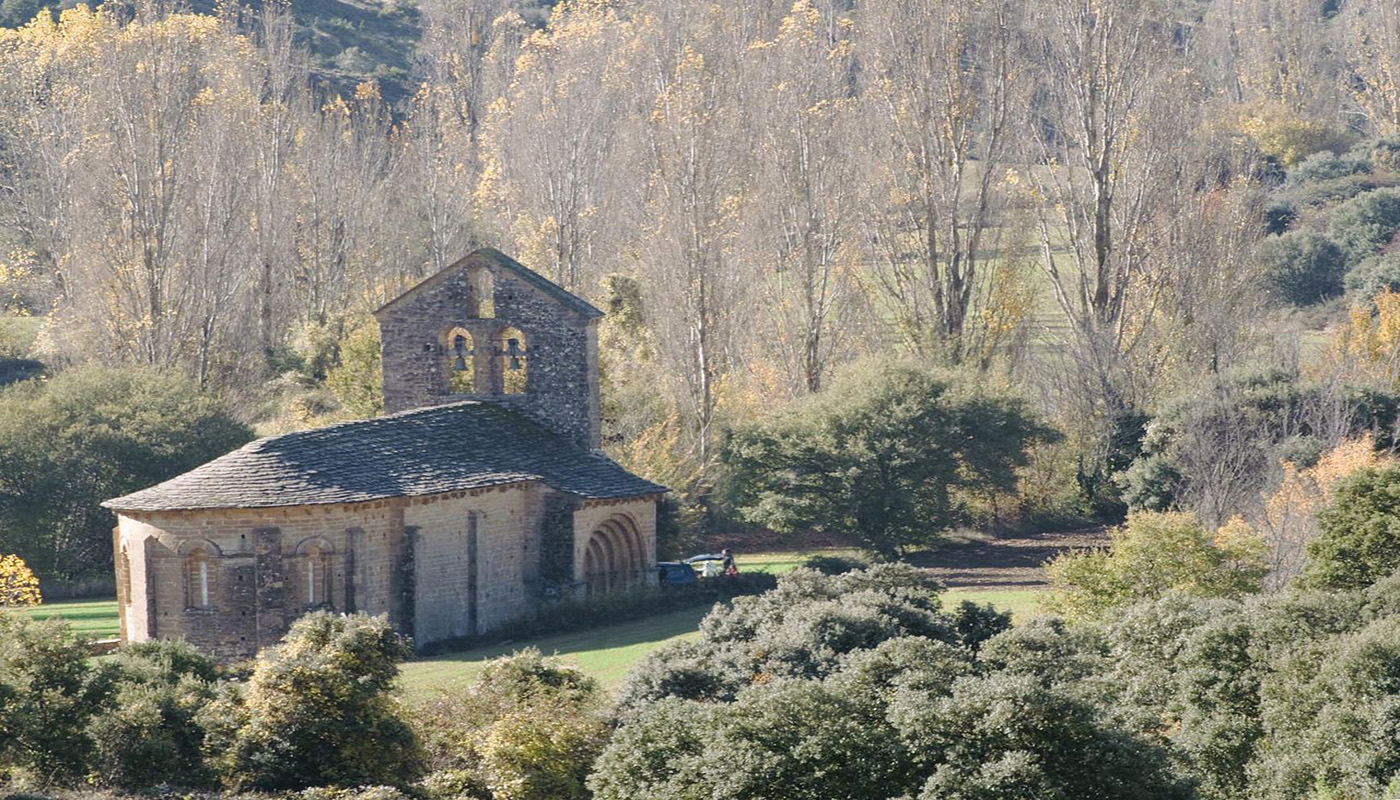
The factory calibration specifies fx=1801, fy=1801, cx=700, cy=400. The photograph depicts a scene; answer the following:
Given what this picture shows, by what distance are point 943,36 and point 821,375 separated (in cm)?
976

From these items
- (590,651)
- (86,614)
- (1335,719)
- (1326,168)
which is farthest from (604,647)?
(1326,168)

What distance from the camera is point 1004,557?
143 ft

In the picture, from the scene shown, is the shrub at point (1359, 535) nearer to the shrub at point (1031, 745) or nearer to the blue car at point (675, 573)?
the shrub at point (1031, 745)

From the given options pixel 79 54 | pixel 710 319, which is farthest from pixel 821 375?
pixel 79 54

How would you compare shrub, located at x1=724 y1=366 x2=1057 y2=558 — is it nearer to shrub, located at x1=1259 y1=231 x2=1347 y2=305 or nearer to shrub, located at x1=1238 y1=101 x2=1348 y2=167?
shrub, located at x1=1259 y1=231 x2=1347 y2=305

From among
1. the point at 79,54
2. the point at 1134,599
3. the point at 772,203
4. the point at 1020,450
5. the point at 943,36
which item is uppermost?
the point at 79,54

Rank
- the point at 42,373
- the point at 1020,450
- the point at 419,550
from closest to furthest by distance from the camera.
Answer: the point at 419,550 → the point at 1020,450 → the point at 42,373

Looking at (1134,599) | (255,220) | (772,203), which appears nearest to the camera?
(1134,599)

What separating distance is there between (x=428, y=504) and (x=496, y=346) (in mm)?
6733

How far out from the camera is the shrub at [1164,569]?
30250 mm

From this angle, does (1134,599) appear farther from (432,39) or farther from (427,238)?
(432,39)

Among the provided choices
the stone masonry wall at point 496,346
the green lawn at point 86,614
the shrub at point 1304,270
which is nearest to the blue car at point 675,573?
the stone masonry wall at point 496,346

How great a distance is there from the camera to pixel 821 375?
50094 millimetres

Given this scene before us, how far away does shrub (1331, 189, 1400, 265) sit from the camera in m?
74.6
